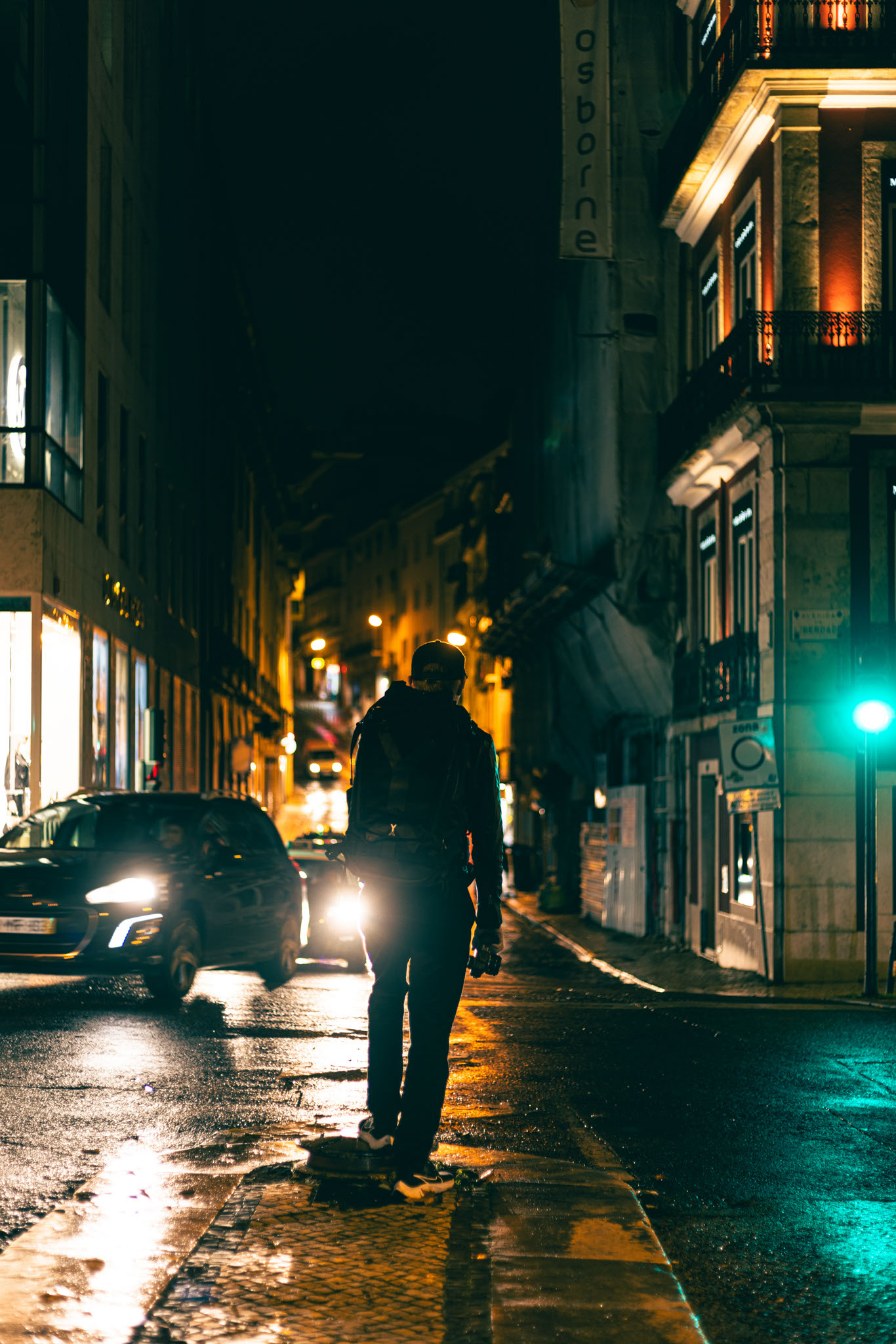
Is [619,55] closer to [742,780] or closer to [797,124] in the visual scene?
[797,124]

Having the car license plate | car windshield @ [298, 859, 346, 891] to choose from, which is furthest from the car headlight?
car windshield @ [298, 859, 346, 891]

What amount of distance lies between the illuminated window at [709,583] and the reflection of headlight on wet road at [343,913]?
Result: 6607 millimetres

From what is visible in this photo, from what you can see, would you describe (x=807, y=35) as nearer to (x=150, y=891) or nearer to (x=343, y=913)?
(x=343, y=913)

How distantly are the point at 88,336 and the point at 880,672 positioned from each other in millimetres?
15175

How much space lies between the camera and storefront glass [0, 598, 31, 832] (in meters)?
21.9

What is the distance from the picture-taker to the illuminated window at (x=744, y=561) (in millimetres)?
20875

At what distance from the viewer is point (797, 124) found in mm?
19578

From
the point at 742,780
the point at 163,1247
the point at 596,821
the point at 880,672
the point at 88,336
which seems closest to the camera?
the point at 163,1247

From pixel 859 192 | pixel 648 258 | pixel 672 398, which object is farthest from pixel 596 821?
pixel 859 192

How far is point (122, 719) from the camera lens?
2952 cm

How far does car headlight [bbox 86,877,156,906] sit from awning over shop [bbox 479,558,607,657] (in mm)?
16774

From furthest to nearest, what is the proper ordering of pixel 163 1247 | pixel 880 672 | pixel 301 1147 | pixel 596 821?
pixel 596 821, pixel 880 672, pixel 301 1147, pixel 163 1247

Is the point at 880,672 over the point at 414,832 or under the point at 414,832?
over

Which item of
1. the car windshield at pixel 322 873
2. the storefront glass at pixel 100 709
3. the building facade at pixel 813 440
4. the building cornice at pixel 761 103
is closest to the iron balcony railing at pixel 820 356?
the building facade at pixel 813 440
